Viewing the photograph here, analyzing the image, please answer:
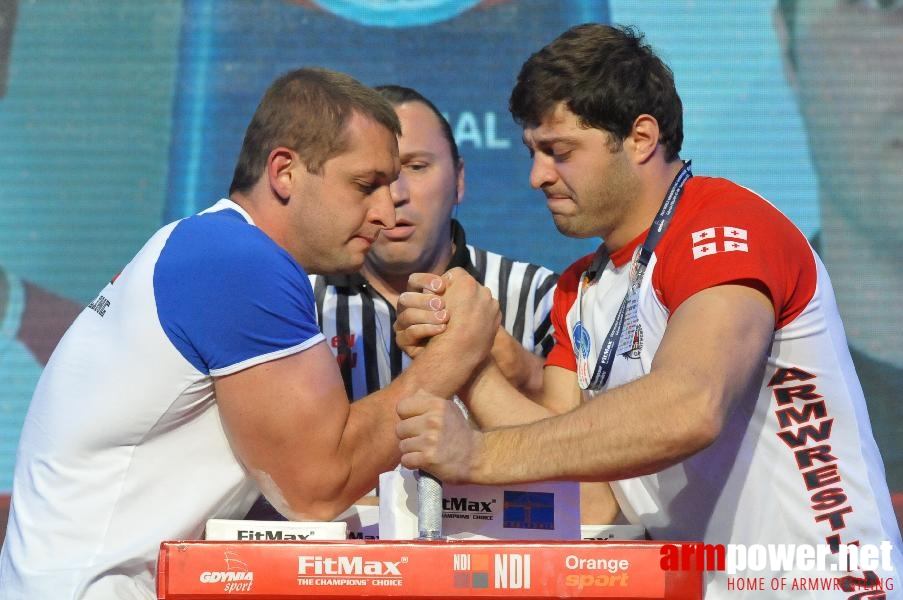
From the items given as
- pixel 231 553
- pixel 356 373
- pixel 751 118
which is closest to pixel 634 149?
pixel 356 373

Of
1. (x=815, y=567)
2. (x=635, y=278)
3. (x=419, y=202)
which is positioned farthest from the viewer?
(x=419, y=202)

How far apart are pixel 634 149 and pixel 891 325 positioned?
2652 mm

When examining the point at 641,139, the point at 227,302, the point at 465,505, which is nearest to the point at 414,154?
the point at 641,139

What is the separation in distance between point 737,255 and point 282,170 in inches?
36.0

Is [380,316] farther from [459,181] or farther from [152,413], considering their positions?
[152,413]

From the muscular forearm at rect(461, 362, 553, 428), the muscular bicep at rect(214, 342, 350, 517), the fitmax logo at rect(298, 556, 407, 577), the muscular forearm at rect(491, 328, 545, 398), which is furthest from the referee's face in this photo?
the fitmax logo at rect(298, 556, 407, 577)

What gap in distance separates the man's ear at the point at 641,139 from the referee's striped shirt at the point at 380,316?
0.90 meters

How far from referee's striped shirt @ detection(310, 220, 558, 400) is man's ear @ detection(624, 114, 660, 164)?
90 cm

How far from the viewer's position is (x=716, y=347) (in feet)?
5.90

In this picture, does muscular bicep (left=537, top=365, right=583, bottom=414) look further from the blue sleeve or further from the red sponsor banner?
the red sponsor banner

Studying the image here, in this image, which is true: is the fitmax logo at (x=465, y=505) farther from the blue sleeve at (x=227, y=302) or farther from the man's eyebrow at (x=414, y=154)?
the man's eyebrow at (x=414, y=154)

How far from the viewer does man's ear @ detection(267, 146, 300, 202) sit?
2.27 m

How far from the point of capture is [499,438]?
1811 mm

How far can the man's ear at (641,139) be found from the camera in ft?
8.01
